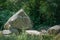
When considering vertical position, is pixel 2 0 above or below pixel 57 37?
above

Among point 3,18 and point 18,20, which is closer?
point 18,20

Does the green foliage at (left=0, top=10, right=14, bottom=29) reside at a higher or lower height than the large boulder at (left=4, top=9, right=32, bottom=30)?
higher

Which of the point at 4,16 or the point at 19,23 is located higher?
the point at 4,16

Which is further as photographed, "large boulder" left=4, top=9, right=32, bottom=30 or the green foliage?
the green foliage

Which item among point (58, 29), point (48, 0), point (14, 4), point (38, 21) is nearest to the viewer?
point (58, 29)

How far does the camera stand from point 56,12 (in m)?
10.3

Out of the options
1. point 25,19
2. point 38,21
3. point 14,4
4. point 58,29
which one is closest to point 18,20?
point 25,19

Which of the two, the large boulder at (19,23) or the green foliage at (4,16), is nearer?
the large boulder at (19,23)

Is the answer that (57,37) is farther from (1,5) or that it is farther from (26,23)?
(1,5)

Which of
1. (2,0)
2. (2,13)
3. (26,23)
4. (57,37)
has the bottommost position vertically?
(57,37)

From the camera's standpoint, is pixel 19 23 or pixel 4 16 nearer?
pixel 19 23

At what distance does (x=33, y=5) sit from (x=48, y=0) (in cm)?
165

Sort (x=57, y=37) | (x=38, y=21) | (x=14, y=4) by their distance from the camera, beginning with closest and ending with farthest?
(x=57, y=37)
(x=38, y=21)
(x=14, y=4)

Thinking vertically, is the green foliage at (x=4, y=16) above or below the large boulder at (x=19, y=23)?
above
